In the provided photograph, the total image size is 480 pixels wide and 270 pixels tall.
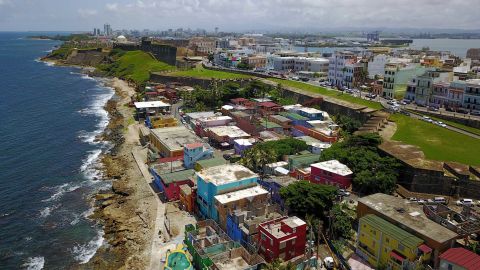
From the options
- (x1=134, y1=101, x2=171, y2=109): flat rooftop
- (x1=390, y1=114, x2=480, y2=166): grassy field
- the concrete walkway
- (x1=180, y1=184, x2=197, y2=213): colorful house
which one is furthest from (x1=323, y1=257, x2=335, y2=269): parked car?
(x1=134, y1=101, x2=171, y2=109): flat rooftop

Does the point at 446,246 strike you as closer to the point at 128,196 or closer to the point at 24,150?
the point at 128,196

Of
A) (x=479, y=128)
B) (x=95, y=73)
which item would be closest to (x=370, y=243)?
(x=479, y=128)

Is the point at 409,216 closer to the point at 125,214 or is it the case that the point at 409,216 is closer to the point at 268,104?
the point at 125,214

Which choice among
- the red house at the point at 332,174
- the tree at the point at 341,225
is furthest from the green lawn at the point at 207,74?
the tree at the point at 341,225

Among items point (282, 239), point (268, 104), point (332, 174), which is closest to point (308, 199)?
point (282, 239)

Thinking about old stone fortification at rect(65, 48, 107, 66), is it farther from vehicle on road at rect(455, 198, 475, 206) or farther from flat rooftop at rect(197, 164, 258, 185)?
vehicle on road at rect(455, 198, 475, 206)
